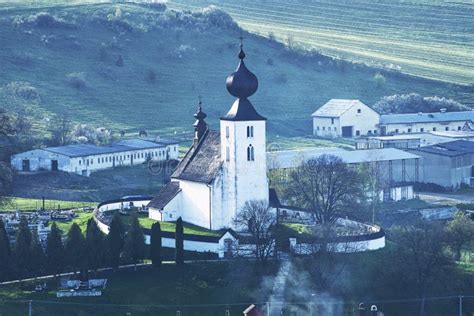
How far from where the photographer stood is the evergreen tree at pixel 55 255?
6009 centimetres

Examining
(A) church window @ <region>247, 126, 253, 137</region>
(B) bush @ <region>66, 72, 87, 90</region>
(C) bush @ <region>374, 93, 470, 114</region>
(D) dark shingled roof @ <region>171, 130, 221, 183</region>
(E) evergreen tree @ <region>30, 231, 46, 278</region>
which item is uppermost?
(B) bush @ <region>66, 72, 87, 90</region>

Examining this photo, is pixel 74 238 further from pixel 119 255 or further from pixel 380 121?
pixel 380 121

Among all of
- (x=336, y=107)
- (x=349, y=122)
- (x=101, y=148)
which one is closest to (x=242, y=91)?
(x=101, y=148)

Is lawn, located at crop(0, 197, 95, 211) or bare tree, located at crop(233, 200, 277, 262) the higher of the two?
lawn, located at crop(0, 197, 95, 211)

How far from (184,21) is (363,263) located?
237 ft

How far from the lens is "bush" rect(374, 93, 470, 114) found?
115 m

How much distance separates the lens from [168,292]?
5884cm

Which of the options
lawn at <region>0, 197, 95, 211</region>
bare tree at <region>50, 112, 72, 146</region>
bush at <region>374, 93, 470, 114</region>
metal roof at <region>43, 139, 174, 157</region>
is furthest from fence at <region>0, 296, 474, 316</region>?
bush at <region>374, 93, 470, 114</region>

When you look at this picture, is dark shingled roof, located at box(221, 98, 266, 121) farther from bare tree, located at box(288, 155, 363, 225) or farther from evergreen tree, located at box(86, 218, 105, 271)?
evergreen tree, located at box(86, 218, 105, 271)

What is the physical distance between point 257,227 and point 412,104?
5588cm

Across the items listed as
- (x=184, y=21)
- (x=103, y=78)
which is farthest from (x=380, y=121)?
(x=184, y=21)

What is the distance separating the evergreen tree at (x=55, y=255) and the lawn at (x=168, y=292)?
69 cm

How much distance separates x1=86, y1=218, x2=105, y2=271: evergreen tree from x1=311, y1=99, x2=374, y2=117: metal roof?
155 feet

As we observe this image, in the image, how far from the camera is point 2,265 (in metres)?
59.8
